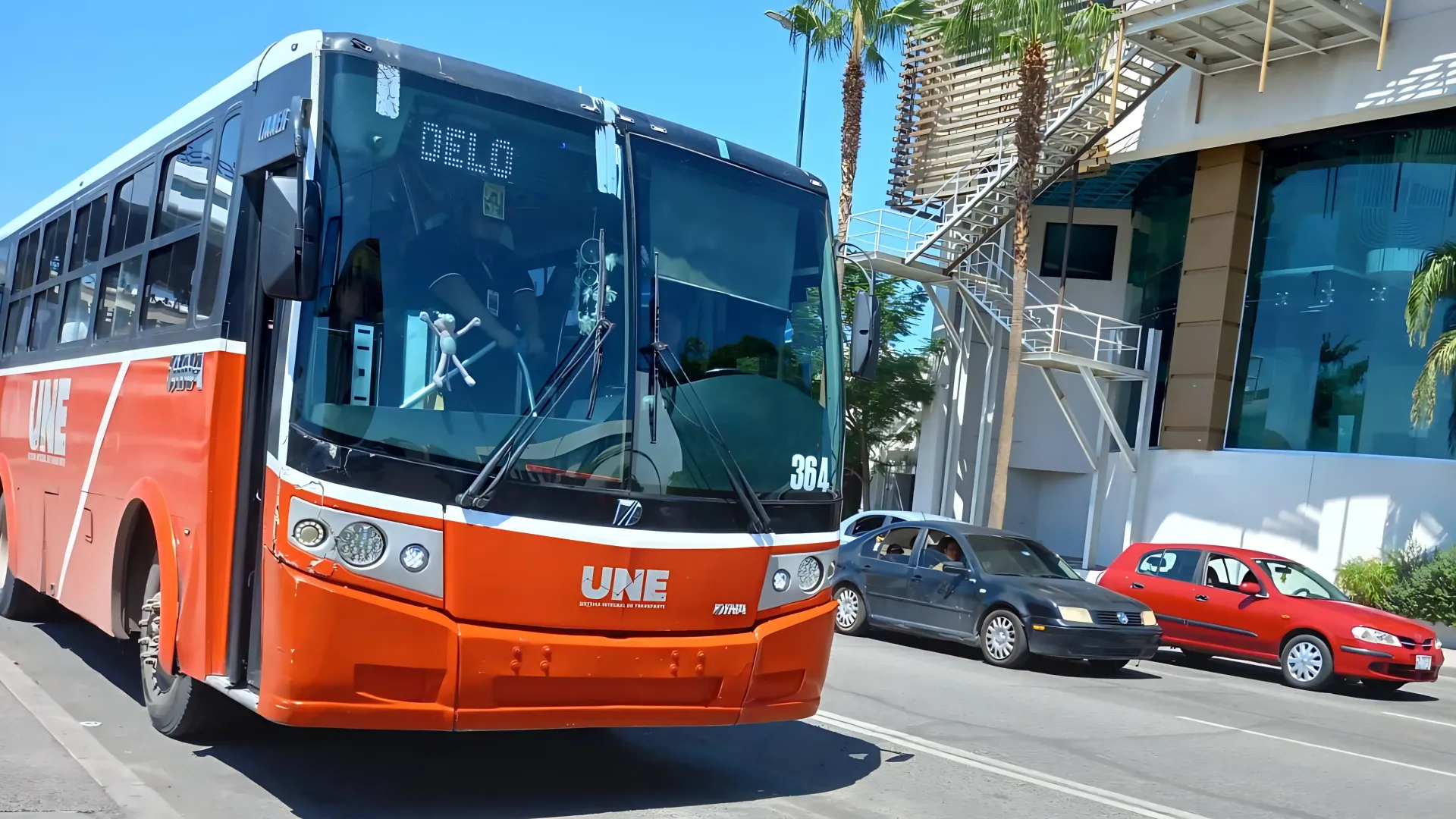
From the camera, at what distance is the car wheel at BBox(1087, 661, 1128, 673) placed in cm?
1412

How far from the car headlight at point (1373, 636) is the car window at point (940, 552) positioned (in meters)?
4.44

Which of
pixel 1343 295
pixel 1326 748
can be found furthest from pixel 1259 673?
pixel 1343 295

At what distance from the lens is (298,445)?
5.18 metres

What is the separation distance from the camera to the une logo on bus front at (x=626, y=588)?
5562mm

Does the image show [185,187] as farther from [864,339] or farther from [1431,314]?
[1431,314]

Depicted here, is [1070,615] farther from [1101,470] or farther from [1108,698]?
[1101,470]

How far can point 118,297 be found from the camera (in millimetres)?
7867

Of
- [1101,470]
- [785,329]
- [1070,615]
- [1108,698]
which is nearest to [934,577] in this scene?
[1070,615]

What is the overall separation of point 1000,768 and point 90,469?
5928 mm

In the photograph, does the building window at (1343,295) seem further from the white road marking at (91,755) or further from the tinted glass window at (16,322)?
the white road marking at (91,755)

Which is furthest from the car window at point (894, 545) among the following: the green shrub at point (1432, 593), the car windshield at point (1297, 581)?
the green shrub at point (1432, 593)

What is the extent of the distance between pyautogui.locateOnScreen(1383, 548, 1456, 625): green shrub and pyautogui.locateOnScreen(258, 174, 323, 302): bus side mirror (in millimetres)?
19622

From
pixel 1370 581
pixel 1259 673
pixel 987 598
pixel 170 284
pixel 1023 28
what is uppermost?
pixel 1023 28

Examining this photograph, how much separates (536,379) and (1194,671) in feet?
40.5
